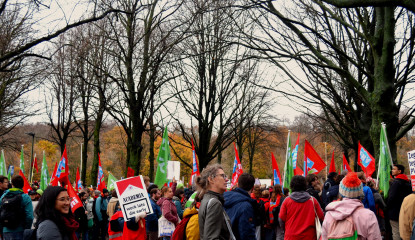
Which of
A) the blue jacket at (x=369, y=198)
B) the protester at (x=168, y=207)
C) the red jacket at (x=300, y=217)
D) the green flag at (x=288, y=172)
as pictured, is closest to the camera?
the red jacket at (x=300, y=217)

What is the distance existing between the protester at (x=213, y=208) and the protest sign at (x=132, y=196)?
2277 millimetres

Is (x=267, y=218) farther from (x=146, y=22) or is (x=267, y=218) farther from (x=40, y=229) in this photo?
(x=146, y=22)

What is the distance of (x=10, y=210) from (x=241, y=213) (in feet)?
16.2

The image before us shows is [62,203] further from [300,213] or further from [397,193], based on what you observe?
[397,193]

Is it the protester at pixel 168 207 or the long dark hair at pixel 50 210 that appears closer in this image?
the long dark hair at pixel 50 210

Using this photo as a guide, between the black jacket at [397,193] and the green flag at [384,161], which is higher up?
the green flag at [384,161]

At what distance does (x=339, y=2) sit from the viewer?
278 inches

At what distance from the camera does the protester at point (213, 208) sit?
4254 mm

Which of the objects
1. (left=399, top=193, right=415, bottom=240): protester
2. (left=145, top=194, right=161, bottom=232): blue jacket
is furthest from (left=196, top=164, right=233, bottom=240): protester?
(left=145, top=194, right=161, bottom=232): blue jacket

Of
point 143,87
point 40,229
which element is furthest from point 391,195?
point 143,87

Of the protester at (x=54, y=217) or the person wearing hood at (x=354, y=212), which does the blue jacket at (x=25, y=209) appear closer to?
the protester at (x=54, y=217)

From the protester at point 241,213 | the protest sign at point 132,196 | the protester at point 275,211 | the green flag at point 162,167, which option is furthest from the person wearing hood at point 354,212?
the green flag at point 162,167

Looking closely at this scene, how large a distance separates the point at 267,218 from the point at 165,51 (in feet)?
30.6

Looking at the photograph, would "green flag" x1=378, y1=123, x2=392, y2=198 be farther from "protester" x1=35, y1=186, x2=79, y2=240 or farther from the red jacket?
"protester" x1=35, y1=186, x2=79, y2=240
